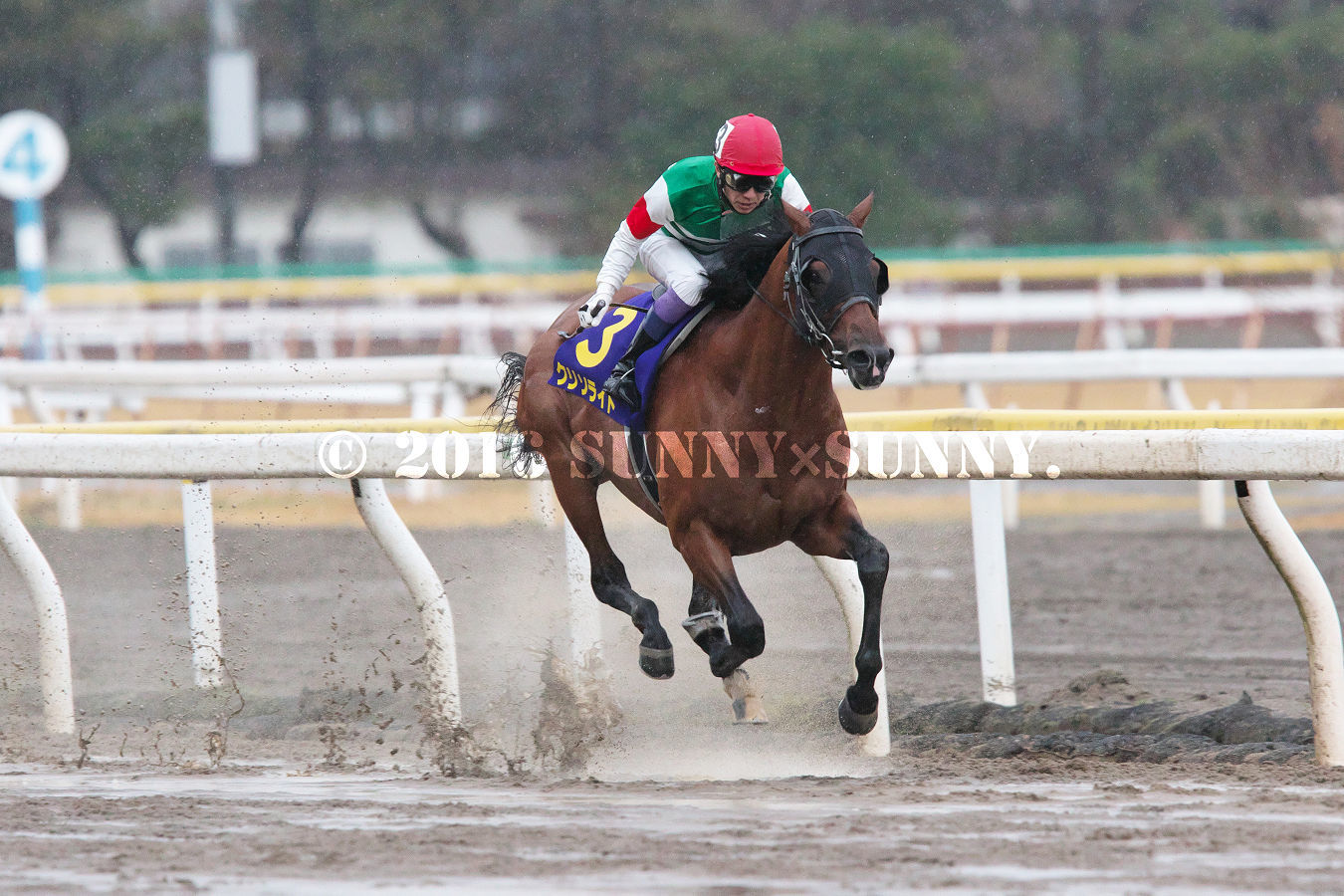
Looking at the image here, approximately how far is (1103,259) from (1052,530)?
10376 mm

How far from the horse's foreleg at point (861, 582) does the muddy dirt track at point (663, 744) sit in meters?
0.18

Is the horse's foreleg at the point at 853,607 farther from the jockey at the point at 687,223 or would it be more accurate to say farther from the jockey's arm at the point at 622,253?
the jockey's arm at the point at 622,253

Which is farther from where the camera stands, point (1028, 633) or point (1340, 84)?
point (1340, 84)

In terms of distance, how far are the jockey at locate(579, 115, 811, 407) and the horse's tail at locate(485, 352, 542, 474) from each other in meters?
0.46

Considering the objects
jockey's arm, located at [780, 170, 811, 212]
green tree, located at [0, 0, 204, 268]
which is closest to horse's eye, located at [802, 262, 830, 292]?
jockey's arm, located at [780, 170, 811, 212]

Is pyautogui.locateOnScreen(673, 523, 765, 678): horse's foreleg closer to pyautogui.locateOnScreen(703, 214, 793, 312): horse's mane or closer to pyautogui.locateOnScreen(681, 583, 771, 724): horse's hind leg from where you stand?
pyautogui.locateOnScreen(681, 583, 771, 724): horse's hind leg

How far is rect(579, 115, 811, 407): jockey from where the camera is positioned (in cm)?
495

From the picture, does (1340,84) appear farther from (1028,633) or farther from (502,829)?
(502,829)

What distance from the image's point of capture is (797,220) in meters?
4.62

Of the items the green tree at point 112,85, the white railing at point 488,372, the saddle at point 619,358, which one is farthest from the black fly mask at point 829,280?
the green tree at point 112,85

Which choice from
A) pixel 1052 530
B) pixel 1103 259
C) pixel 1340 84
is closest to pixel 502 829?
pixel 1052 530

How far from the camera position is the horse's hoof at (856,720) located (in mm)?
4711

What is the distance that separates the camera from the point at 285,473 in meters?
5.44

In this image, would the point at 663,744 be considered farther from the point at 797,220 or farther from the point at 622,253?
the point at 797,220
